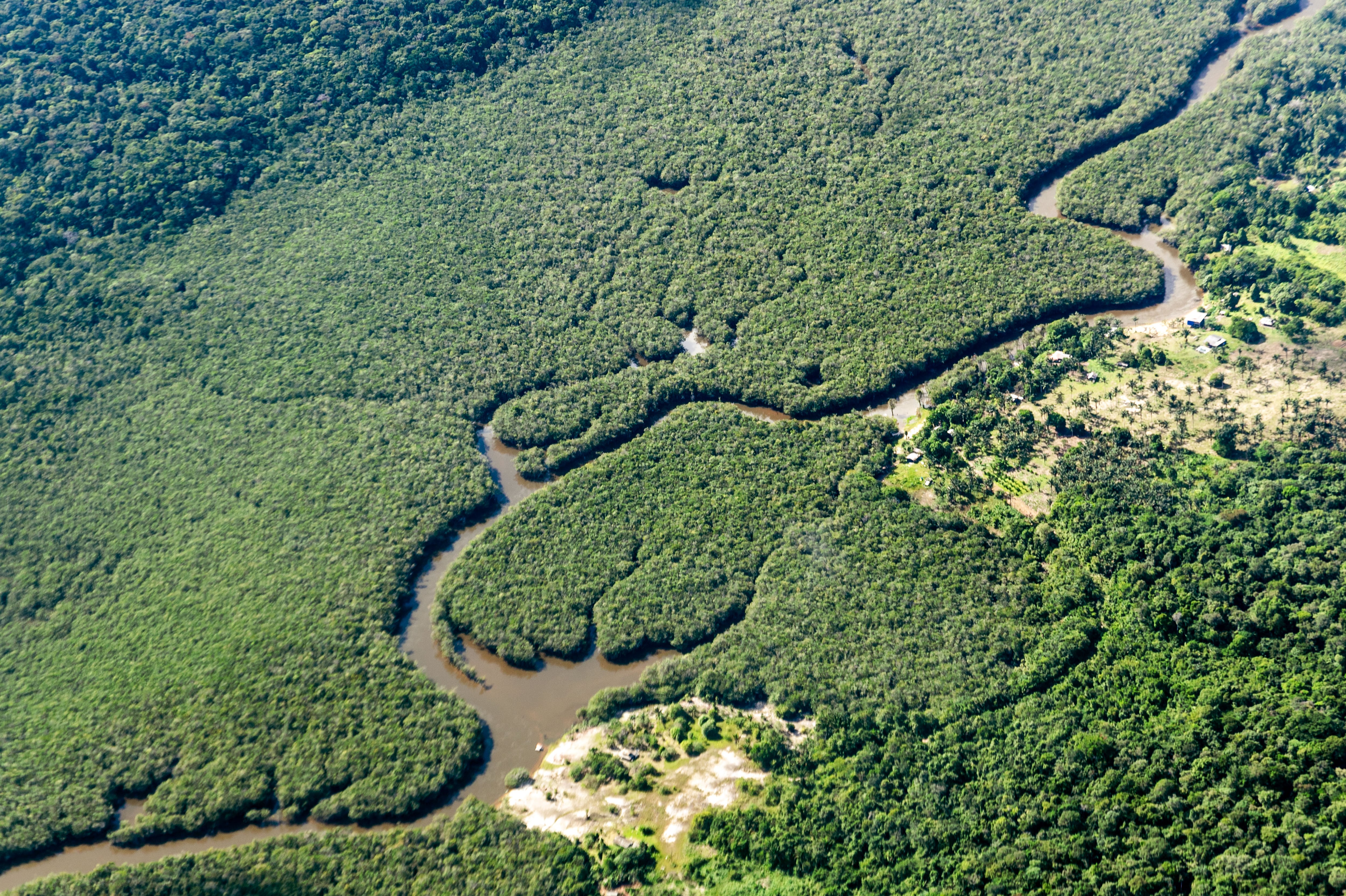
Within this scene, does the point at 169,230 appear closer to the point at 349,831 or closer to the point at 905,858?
the point at 349,831

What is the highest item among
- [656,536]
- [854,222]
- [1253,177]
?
[854,222]

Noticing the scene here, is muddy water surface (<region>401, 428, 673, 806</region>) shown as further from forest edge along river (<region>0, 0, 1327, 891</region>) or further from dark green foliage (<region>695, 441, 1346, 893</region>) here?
dark green foliage (<region>695, 441, 1346, 893</region>)

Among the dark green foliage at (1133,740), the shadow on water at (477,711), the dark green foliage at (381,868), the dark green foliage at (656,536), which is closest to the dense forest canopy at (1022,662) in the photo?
the dark green foliage at (1133,740)

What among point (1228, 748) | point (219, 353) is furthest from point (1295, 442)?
point (219, 353)

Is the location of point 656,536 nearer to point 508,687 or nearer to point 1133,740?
point 508,687

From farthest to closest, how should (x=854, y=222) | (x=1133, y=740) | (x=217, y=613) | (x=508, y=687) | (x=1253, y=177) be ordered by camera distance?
(x=854, y=222)
(x=1253, y=177)
(x=217, y=613)
(x=508, y=687)
(x=1133, y=740)

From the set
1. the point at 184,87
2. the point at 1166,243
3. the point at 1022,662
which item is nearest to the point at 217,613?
the point at 1022,662
